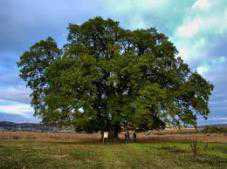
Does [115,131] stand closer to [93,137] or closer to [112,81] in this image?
[112,81]

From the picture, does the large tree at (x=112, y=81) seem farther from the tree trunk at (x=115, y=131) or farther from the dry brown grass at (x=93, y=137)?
the dry brown grass at (x=93, y=137)

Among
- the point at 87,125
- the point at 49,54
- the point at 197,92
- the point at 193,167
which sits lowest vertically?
the point at 193,167

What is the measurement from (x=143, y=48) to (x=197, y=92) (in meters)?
10.8

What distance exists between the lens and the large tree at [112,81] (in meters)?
72.1

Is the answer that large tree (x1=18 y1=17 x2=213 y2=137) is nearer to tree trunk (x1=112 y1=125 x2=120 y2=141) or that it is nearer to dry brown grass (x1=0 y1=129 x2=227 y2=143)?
tree trunk (x1=112 y1=125 x2=120 y2=141)

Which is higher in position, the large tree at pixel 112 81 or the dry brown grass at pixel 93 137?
Result: the large tree at pixel 112 81

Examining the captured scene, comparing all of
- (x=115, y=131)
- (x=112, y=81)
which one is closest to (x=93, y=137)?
(x=115, y=131)

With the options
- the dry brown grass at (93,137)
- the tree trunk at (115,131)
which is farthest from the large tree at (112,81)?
the dry brown grass at (93,137)

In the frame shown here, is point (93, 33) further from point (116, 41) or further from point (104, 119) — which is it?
point (104, 119)

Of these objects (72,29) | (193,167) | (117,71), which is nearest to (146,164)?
(193,167)

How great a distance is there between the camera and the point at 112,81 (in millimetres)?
73062

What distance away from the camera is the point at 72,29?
80.4 meters

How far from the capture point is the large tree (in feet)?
236

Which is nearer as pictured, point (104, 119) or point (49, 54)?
point (104, 119)
